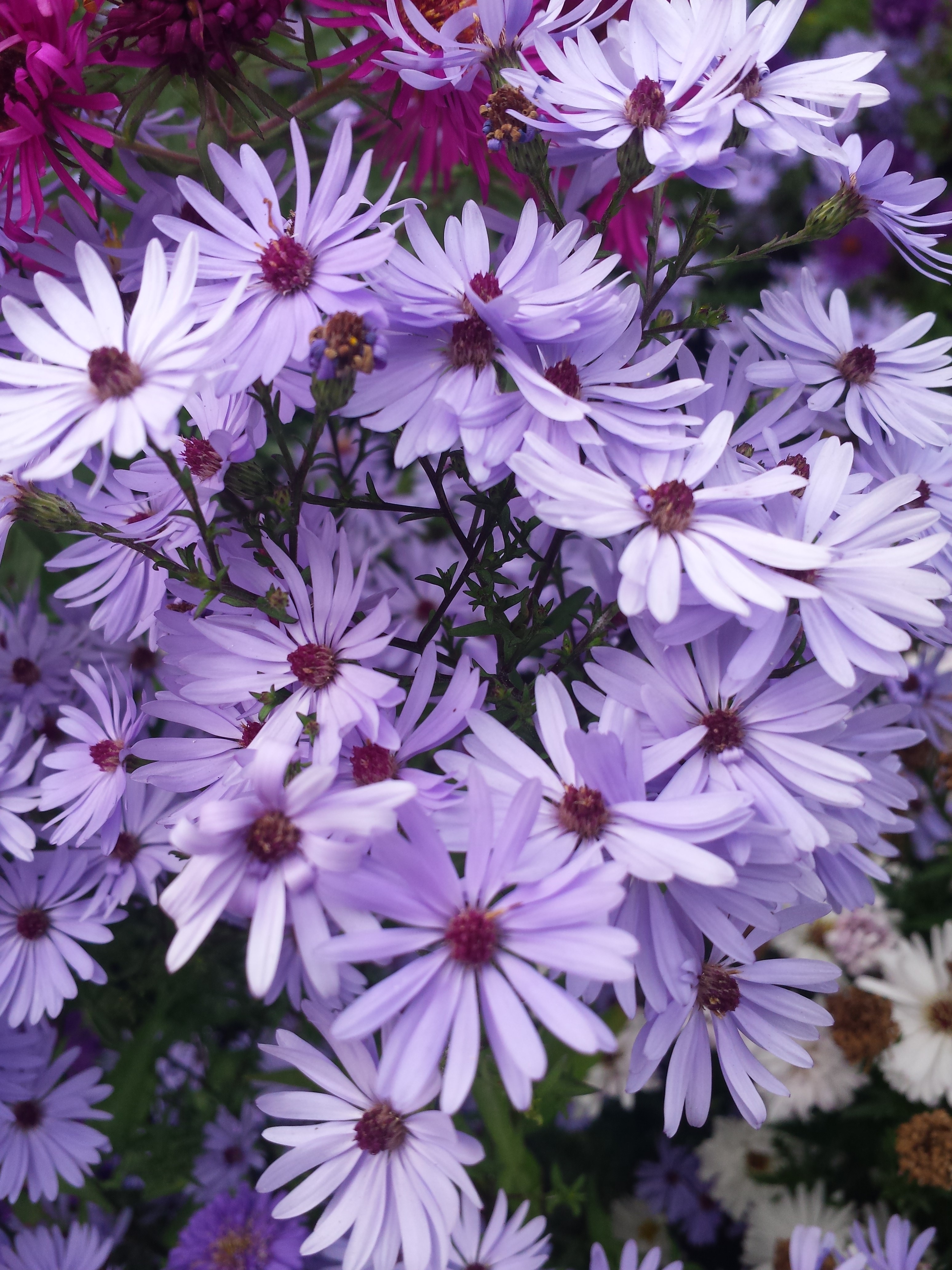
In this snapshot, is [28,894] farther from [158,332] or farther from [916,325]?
[916,325]

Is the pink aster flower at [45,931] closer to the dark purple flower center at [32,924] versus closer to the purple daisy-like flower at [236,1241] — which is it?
the dark purple flower center at [32,924]

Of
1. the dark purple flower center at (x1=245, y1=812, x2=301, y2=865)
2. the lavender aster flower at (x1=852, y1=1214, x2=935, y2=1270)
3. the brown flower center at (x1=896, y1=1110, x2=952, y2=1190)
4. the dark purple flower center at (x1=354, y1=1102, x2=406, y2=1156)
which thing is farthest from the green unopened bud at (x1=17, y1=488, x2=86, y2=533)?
the brown flower center at (x1=896, y1=1110, x2=952, y2=1190)

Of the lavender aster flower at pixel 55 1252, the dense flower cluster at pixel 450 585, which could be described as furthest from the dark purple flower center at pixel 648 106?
the lavender aster flower at pixel 55 1252

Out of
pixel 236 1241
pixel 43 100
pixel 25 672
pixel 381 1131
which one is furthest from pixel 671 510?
pixel 236 1241

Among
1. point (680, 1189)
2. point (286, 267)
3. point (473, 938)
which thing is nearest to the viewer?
point (473, 938)

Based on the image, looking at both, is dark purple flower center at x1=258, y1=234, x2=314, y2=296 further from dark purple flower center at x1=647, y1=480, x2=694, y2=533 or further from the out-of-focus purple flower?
the out-of-focus purple flower

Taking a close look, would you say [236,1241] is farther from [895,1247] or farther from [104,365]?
[104,365]

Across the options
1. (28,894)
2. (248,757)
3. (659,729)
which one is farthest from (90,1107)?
(659,729)
